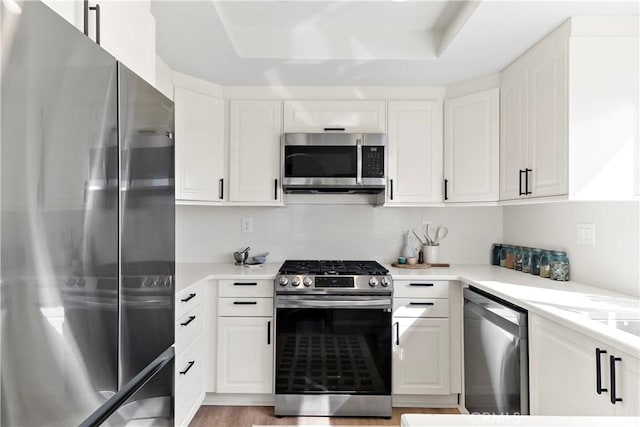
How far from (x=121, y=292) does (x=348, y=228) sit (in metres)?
2.27

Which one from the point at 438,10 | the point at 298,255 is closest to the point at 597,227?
the point at 438,10

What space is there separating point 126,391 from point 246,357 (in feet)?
5.27

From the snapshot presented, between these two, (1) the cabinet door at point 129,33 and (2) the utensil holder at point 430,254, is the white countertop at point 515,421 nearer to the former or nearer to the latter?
(1) the cabinet door at point 129,33

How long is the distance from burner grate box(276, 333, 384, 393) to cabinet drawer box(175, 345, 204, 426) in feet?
1.87

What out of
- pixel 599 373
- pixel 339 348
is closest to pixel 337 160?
pixel 339 348

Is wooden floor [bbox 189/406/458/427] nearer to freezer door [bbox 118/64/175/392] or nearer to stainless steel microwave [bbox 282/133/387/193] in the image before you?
freezer door [bbox 118/64/175/392]

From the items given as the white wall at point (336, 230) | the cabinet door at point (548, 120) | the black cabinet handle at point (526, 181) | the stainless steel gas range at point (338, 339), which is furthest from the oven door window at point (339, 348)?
the cabinet door at point (548, 120)

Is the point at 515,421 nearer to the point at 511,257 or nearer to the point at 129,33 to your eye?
the point at 129,33

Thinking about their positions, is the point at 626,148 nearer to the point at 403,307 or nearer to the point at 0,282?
the point at 403,307

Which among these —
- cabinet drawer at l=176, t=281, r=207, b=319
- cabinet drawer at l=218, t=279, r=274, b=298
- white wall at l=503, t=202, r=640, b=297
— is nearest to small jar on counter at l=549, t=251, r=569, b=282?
white wall at l=503, t=202, r=640, b=297

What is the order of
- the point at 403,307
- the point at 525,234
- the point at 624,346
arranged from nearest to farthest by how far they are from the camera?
1. the point at 624,346
2. the point at 403,307
3. the point at 525,234

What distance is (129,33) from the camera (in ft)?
4.29

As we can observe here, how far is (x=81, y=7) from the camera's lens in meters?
1.02

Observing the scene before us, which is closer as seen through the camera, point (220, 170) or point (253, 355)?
point (253, 355)
